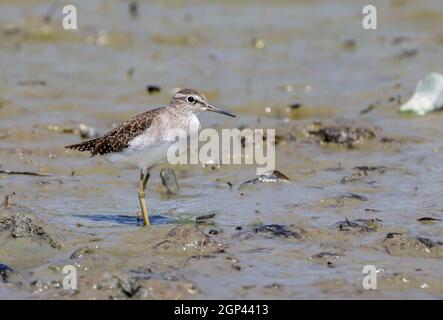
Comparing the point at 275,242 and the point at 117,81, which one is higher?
the point at 117,81

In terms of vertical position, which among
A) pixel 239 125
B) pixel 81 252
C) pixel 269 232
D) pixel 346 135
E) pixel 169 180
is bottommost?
pixel 81 252

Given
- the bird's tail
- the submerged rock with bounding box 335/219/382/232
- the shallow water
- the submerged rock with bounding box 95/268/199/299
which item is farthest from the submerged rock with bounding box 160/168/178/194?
the submerged rock with bounding box 95/268/199/299

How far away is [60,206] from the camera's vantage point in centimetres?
995

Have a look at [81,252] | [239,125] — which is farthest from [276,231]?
[239,125]

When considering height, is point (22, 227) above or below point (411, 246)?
above

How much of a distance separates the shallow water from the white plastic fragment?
147 millimetres

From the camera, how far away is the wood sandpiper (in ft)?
30.7

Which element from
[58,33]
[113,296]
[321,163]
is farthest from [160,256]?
[58,33]

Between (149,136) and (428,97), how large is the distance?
476cm

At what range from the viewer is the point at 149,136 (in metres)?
9.35

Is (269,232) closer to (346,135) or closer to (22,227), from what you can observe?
(22,227)

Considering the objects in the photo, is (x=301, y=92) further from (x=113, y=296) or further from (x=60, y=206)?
(x=113, y=296)

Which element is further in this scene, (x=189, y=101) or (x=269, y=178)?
(x=269, y=178)
